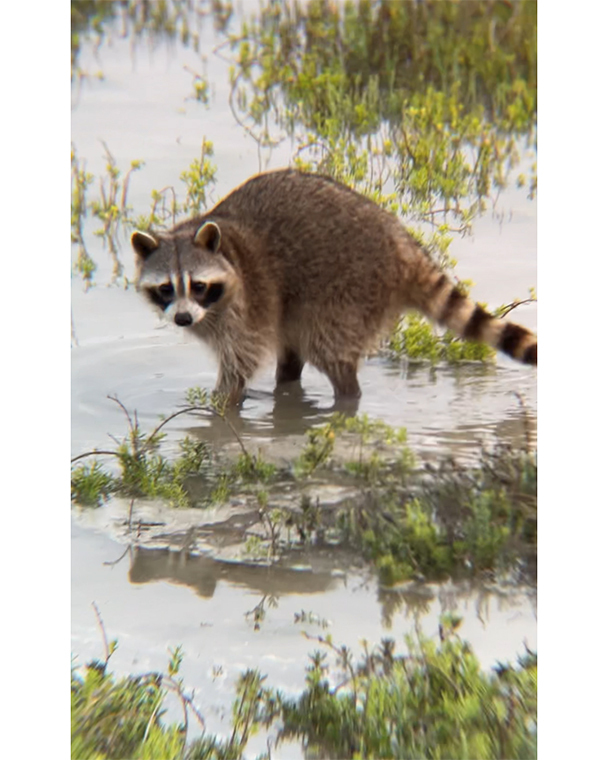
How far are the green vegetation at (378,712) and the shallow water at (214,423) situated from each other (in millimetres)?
51

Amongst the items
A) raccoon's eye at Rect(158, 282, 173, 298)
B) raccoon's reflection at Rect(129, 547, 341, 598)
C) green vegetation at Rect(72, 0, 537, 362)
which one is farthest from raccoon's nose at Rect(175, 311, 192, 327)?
raccoon's reflection at Rect(129, 547, 341, 598)

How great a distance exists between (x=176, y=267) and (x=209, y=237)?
170mm

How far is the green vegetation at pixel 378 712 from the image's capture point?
370cm

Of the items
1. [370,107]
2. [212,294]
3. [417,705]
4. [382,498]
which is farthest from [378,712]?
[370,107]

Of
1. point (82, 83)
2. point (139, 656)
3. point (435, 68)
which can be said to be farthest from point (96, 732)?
point (435, 68)

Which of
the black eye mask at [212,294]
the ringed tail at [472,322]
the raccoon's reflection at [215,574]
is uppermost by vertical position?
the black eye mask at [212,294]

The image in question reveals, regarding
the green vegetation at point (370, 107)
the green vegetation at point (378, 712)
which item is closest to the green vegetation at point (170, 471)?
the green vegetation at point (378, 712)

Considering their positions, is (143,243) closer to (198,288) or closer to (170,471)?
(198,288)

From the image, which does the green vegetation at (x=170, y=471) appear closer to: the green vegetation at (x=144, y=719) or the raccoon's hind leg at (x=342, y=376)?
the raccoon's hind leg at (x=342, y=376)

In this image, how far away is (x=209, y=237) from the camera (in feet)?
14.0

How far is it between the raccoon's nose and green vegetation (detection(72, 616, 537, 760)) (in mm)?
1097

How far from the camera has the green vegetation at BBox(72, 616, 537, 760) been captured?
370 cm
